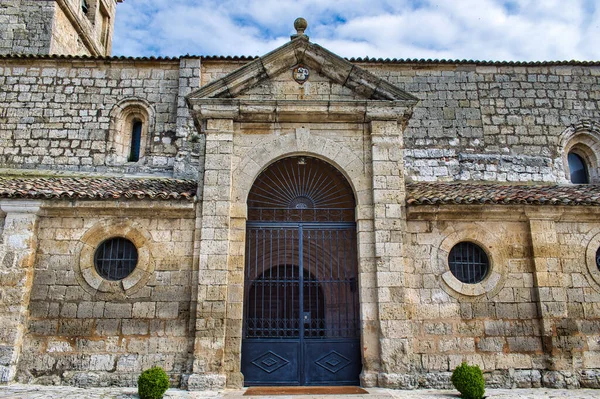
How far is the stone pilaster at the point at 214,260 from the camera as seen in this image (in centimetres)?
733

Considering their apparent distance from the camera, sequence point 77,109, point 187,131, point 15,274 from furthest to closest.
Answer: point 77,109
point 187,131
point 15,274

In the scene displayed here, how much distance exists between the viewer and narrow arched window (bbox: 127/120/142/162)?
11.9 metres

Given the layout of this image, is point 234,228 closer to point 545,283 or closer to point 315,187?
point 315,187

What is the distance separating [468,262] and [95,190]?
6.59 m

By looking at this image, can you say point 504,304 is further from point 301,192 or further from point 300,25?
point 300,25

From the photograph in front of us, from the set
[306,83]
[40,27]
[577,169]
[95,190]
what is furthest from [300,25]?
[40,27]

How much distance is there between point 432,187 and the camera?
377 inches

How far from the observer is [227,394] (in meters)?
7.02

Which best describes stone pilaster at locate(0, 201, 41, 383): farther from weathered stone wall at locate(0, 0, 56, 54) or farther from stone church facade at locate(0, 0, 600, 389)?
weathered stone wall at locate(0, 0, 56, 54)

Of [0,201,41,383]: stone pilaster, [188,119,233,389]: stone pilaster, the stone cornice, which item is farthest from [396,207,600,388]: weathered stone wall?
[0,201,41,383]: stone pilaster

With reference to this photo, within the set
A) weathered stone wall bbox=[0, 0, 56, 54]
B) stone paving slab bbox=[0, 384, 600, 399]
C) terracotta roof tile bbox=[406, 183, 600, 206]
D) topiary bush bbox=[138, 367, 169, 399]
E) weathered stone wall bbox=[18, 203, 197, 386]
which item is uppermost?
weathered stone wall bbox=[0, 0, 56, 54]

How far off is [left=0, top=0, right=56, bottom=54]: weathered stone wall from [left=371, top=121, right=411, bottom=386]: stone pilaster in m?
10.8

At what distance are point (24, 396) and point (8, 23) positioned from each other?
12.0 metres

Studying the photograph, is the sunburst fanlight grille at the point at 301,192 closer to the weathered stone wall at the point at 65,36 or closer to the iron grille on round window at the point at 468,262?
the iron grille on round window at the point at 468,262
